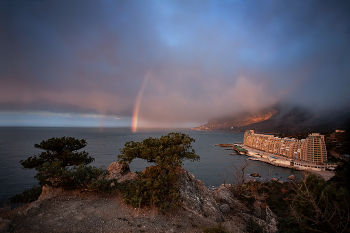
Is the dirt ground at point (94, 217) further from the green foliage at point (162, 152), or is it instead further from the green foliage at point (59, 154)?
the green foliage at point (59, 154)

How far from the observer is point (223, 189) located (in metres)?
17.3

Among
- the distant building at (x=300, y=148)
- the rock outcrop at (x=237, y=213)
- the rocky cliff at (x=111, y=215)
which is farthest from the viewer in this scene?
the distant building at (x=300, y=148)

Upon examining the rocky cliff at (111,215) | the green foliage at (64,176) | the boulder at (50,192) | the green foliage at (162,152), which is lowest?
the rocky cliff at (111,215)

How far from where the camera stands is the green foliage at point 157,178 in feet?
33.7

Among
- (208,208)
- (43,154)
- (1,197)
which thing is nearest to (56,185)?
(43,154)

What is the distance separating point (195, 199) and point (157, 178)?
11.3 ft

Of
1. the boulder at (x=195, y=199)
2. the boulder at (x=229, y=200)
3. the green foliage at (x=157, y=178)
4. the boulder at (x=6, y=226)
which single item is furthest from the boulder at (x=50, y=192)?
the boulder at (x=229, y=200)

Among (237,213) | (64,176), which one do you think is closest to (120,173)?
(64,176)

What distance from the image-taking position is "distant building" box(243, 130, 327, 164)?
5991 cm

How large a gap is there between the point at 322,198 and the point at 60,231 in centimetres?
1159

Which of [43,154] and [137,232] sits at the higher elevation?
[43,154]

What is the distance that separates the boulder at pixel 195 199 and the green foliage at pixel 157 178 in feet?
2.20

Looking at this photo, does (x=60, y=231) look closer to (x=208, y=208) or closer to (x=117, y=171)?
(x=117, y=171)

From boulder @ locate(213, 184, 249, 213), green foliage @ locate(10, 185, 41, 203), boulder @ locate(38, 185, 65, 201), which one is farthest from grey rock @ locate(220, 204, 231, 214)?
green foliage @ locate(10, 185, 41, 203)
